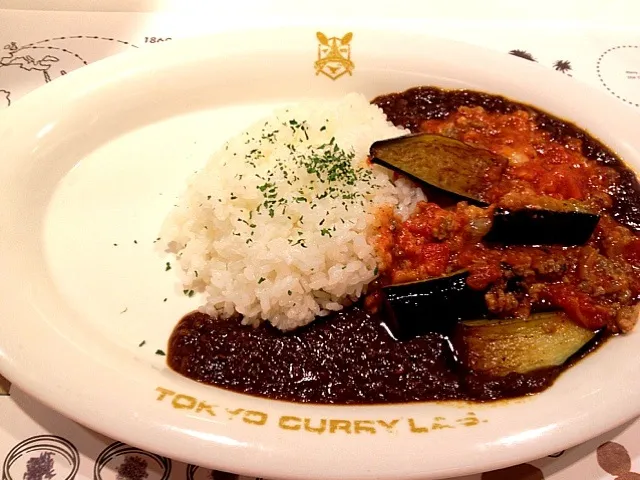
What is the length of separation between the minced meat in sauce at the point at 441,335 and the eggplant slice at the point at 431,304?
6 cm

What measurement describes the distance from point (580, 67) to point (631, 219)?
1.73 metres

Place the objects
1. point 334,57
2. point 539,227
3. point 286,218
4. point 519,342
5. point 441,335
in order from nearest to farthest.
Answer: point 519,342
point 441,335
point 539,227
point 286,218
point 334,57

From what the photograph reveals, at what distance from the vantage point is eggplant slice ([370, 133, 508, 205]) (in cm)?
343

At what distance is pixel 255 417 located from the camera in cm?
249

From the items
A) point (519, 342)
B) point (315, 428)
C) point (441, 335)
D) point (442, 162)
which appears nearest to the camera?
point (315, 428)

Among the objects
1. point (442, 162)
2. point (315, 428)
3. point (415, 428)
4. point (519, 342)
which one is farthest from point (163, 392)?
point (442, 162)

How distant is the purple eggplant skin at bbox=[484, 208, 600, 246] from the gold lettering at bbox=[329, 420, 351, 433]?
4.67ft

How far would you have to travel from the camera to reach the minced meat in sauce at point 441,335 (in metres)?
2.82

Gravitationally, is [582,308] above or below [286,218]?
below

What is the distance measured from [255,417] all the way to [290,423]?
17 cm

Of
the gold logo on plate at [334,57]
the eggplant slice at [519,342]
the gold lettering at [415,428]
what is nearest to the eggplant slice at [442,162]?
the eggplant slice at [519,342]

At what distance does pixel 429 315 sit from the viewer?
9.72 ft

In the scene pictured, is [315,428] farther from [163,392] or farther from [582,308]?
[582,308]

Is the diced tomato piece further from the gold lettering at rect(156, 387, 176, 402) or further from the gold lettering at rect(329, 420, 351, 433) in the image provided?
the gold lettering at rect(156, 387, 176, 402)
